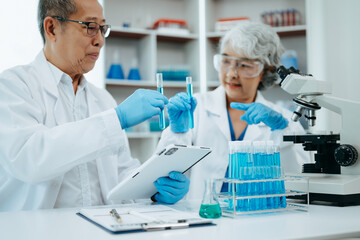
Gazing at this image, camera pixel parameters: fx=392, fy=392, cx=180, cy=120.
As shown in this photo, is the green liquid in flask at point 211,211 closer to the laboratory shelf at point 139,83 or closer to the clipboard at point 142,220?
the clipboard at point 142,220

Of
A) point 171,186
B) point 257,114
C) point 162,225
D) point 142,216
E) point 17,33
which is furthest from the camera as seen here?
point 17,33

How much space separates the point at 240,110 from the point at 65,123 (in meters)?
1.14

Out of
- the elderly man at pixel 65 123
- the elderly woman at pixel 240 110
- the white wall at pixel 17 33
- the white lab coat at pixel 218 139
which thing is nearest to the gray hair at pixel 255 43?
the elderly woman at pixel 240 110

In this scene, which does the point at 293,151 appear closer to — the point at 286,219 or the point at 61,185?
the point at 286,219

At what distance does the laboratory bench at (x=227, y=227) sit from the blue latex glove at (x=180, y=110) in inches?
22.4

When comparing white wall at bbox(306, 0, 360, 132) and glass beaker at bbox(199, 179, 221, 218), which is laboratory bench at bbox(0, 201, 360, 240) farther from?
white wall at bbox(306, 0, 360, 132)

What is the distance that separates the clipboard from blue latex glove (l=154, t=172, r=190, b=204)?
14 centimetres

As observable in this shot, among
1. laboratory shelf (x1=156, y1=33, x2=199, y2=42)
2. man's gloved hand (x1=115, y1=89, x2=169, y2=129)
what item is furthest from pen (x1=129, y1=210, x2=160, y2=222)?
laboratory shelf (x1=156, y1=33, x2=199, y2=42)

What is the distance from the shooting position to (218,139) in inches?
88.7

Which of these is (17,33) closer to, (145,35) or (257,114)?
(145,35)

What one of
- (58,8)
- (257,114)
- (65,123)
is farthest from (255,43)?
(65,123)

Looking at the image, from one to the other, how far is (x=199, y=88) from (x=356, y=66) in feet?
5.00

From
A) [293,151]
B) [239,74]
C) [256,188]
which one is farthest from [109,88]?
[256,188]

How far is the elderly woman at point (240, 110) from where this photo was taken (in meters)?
2.17
